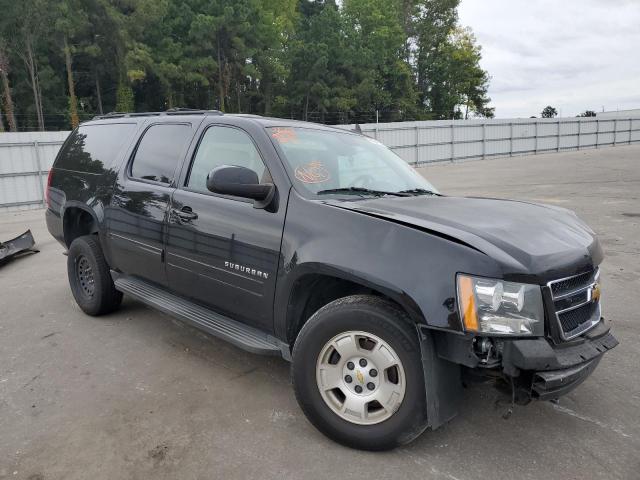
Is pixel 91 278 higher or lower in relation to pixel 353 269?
lower

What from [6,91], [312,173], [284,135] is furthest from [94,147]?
[6,91]

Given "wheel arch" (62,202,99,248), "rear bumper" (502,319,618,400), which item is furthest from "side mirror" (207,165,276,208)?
"wheel arch" (62,202,99,248)

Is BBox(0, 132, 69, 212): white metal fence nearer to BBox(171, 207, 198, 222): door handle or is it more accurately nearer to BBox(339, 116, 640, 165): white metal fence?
BBox(339, 116, 640, 165): white metal fence

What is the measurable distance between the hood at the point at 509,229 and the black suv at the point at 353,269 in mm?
12

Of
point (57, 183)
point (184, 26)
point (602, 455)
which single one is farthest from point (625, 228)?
point (184, 26)

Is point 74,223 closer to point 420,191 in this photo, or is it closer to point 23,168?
point 420,191

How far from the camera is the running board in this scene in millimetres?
3107

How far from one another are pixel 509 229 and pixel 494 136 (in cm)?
3512

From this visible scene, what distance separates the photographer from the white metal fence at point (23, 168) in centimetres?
1667

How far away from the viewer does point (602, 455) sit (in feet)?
8.73

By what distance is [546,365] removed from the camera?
7.55ft

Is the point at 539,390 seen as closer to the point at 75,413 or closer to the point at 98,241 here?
the point at 75,413

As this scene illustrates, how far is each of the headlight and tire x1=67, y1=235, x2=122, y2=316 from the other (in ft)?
11.4

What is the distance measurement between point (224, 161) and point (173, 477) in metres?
2.02
